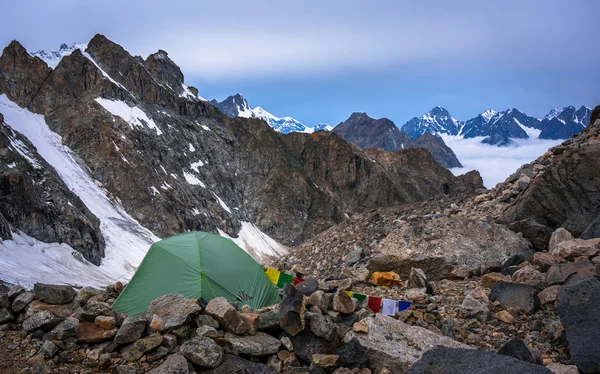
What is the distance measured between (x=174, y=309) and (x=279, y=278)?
573 cm

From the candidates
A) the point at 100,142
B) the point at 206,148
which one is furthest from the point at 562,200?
the point at 206,148

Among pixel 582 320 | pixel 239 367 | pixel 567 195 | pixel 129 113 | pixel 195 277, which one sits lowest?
pixel 239 367

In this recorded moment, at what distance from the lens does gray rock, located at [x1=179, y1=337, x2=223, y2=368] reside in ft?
21.4

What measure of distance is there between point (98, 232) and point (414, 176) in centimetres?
12544

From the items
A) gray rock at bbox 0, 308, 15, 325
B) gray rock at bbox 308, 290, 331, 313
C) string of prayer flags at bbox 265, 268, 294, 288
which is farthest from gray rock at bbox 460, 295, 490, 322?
gray rock at bbox 0, 308, 15, 325

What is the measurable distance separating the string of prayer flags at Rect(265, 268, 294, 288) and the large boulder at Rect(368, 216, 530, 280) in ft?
8.92

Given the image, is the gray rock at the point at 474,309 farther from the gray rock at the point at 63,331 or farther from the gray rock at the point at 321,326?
the gray rock at the point at 63,331

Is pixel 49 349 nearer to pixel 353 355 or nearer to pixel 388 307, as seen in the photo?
pixel 353 355

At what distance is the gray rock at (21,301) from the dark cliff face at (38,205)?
36650 mm

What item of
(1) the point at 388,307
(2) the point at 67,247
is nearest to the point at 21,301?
(1) the point at 388,307

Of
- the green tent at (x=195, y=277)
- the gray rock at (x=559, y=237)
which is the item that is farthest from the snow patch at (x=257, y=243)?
the gray rock at (x=559, y=237)

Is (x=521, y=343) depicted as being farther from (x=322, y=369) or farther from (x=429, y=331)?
(x=322, y=369)

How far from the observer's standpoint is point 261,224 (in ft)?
396

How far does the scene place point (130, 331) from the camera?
6.98 m
